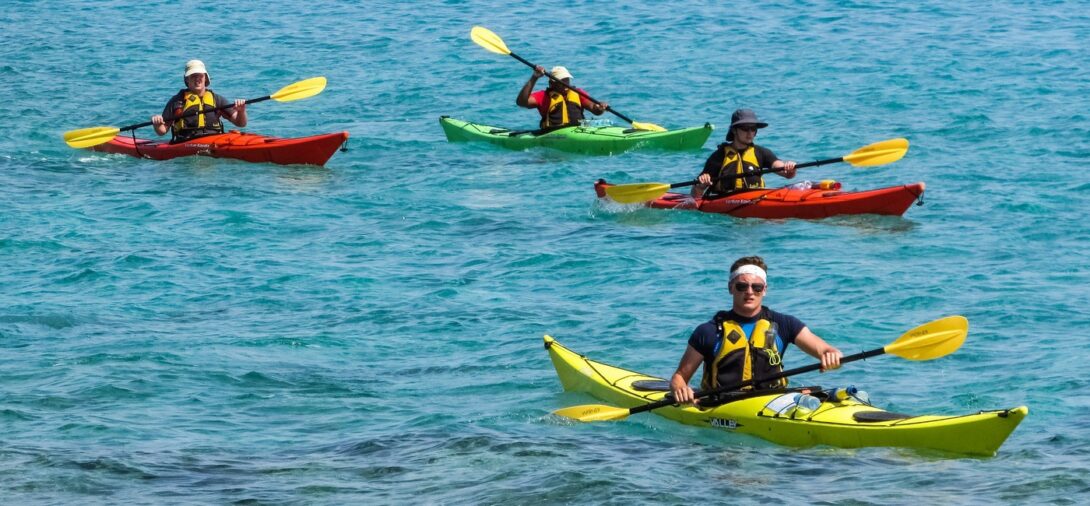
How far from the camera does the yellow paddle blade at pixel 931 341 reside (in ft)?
27.9

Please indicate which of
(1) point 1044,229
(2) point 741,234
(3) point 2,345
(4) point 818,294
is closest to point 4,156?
(3) point 2,345

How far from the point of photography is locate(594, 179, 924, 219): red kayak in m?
14.6

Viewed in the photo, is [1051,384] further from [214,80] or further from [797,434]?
[214,80]

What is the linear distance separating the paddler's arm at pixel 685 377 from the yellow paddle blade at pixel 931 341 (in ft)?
3.48

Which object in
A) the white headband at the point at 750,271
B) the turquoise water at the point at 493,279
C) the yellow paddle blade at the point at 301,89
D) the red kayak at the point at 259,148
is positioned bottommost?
the turquoise water at the point at 493,279

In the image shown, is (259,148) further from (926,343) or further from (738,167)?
(926,343)

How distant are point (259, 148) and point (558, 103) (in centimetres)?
374

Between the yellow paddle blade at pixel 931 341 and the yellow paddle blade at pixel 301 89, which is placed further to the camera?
the yellow paddle blade at pixel 301 89

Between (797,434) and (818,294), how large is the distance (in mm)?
4327

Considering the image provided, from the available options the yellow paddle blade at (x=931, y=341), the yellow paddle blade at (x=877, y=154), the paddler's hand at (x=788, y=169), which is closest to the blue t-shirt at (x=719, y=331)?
the yellow paddle blade at (x=931, y=341)

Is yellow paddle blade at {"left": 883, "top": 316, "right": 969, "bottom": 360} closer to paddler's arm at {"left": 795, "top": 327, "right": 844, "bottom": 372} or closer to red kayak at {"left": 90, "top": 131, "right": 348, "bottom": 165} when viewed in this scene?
paddler's arm at {"left": 795, "top": 327, "right": 844, "bottom": 372}

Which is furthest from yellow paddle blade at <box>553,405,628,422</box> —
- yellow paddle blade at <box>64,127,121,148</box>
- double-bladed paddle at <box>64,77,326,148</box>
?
yellow paddle blade at <box>64,127,121,148</box>

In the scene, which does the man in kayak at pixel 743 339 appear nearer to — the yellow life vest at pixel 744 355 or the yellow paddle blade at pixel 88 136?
the yellow life vest at pixel 744 355

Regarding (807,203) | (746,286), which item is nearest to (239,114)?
(807,203)
